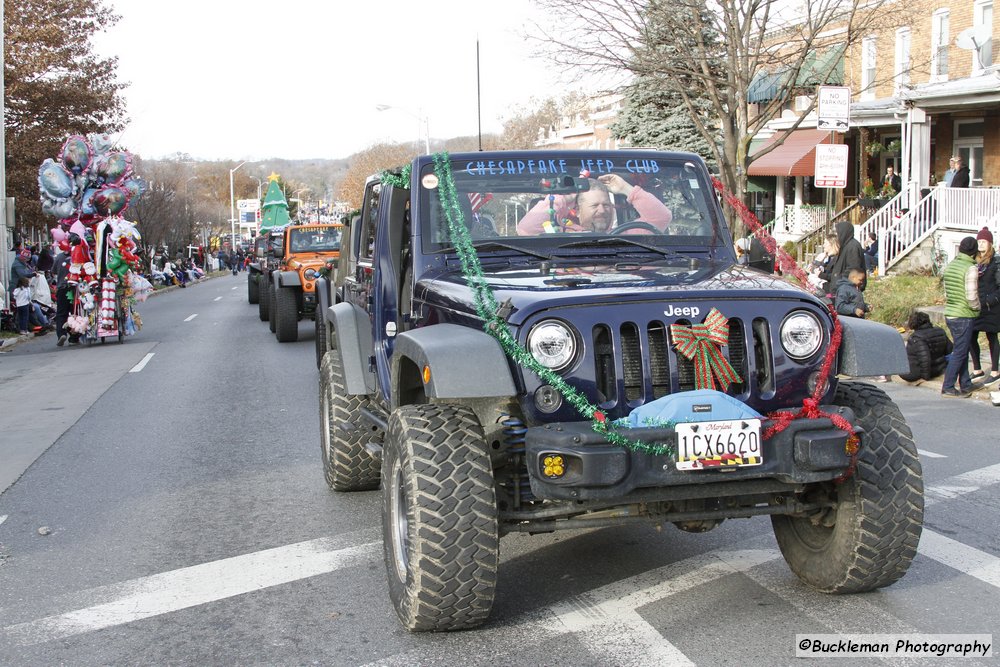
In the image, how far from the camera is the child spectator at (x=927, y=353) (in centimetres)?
1246

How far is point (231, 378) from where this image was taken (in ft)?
46.2

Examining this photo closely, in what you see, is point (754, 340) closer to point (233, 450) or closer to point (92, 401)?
point (233, 450)

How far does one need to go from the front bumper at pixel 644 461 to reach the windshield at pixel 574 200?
5.55 ft

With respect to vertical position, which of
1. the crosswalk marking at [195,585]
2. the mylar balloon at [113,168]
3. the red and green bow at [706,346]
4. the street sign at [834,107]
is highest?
the street sign at [834,107]

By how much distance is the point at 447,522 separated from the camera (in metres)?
4.41

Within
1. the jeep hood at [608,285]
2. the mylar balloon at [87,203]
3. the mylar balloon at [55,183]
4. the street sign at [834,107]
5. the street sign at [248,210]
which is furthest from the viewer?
the street sign at [248,210]

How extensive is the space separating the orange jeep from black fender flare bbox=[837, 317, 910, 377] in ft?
43.6

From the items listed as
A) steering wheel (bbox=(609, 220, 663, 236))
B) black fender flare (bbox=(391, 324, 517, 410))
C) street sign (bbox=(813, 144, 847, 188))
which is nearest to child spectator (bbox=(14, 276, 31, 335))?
street sign (bbox=(813, 144, 847, 188))

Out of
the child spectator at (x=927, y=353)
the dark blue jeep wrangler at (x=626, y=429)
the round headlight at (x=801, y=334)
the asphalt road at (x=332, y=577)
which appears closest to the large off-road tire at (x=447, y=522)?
the dark blue jeep wrangler at (x=626, y=429)

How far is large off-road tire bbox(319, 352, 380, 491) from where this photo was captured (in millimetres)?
7113

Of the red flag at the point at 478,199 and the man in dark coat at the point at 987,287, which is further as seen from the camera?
the man in dark coat at the point at 987,287

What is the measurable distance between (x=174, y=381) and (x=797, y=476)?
1102 centimetres

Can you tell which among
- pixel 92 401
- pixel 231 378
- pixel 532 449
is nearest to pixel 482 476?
pixel 532 449

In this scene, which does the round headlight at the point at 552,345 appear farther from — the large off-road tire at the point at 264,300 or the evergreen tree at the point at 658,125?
the evergreen tree at the point at 658,125
